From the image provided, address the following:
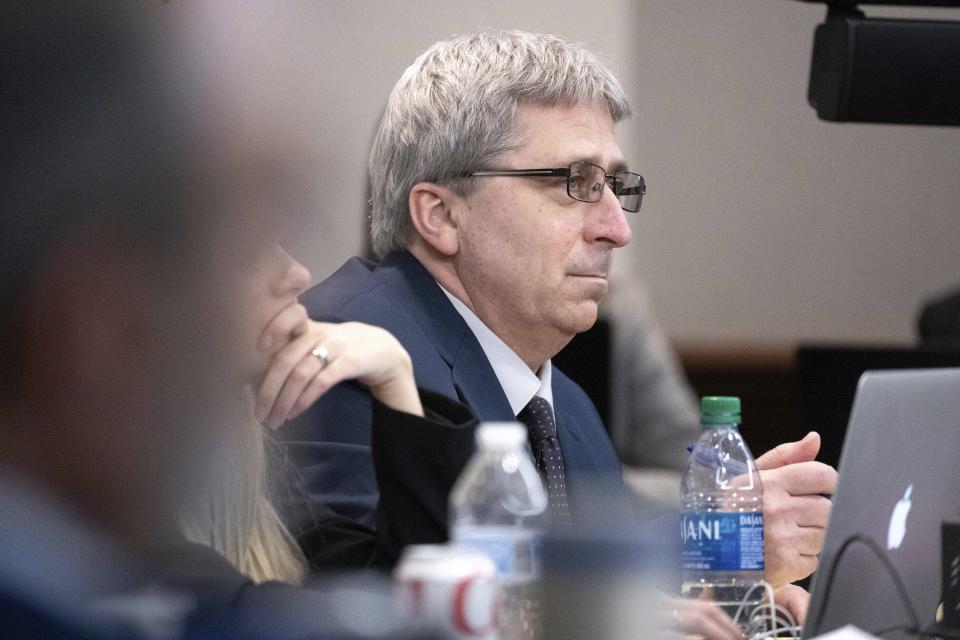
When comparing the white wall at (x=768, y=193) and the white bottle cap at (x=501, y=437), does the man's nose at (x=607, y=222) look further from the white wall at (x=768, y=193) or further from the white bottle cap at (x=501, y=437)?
the white wall at (x=768, y=193)

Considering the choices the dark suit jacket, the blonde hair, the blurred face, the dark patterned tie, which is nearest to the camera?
the blurred face

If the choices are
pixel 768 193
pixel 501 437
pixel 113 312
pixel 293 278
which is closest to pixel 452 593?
pixel 501 437

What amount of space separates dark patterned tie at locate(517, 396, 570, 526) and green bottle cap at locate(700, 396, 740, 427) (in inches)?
12.5

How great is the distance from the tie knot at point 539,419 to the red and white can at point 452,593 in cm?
116

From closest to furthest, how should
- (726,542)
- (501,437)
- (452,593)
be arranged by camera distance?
(452,593)
(501,437)
(726,542)

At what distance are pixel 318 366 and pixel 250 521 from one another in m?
0.17

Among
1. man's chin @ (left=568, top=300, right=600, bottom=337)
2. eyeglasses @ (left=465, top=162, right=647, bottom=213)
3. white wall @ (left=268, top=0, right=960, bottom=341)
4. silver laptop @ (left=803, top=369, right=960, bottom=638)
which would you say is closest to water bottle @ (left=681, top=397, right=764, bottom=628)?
silver laptop @ (left=803, top=369, right=960, bottom=638)

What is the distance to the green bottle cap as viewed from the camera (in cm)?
173

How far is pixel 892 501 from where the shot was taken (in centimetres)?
148

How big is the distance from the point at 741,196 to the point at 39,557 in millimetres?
5335

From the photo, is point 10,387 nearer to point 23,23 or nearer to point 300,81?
point 23,23

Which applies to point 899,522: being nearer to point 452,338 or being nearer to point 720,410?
point 720,410

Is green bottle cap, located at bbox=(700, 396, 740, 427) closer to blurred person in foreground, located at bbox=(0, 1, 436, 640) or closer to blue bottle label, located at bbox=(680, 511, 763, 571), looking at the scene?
blue bottle label, located at bbox=(680, 511, 763, 571)

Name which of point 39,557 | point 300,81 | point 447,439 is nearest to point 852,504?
point 447,439
